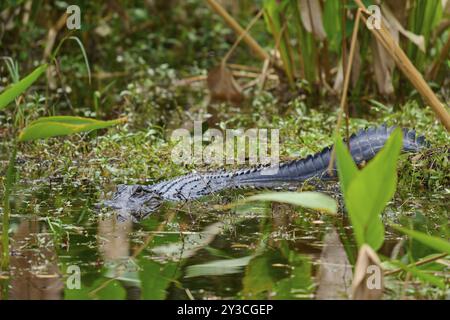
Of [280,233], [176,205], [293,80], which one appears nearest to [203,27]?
[293,80]

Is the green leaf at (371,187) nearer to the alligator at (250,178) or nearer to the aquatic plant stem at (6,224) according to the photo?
the aquatic plant stem at (6,224)

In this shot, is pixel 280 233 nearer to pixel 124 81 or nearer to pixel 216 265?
pixel 216 265

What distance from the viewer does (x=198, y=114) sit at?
25.3 ft

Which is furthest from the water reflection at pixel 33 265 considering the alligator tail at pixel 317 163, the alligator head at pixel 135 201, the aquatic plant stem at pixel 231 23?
the aquatic plant stem at pixel 231 23

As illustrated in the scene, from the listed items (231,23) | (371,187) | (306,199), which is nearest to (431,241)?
(371,187)

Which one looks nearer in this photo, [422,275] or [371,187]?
[371,187]

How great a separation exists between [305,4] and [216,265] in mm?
3532

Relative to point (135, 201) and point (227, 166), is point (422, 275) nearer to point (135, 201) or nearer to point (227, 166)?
point (135, 201)

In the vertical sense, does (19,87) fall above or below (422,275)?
above

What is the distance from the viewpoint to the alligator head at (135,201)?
496 cm

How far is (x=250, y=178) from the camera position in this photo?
5734 millimetres

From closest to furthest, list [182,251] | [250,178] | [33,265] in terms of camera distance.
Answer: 1. [33,265]
2. [182,251]
3. [250,178]

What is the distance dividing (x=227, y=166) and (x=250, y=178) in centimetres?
40
